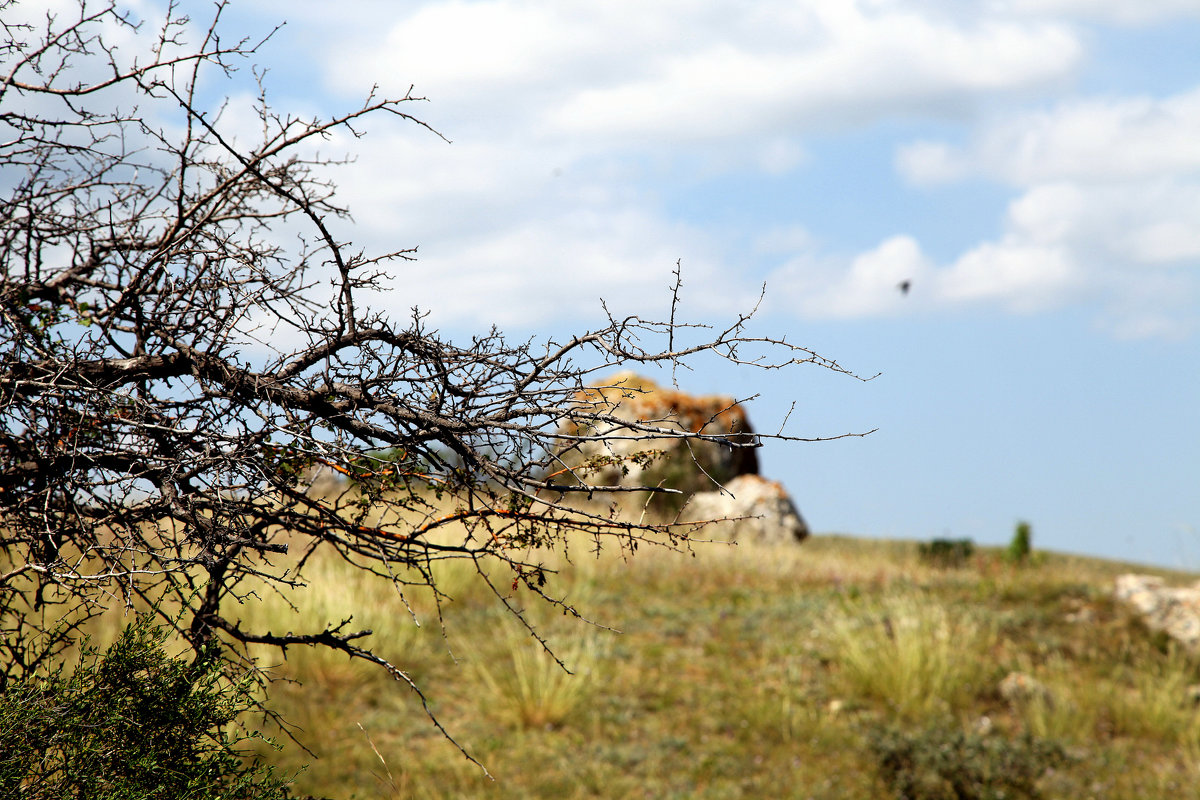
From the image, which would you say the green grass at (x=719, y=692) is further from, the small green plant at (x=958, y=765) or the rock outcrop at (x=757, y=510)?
the rock outcrop at (x=757, y=510)

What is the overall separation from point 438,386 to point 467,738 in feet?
18.7

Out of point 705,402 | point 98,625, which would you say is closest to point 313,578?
point 98,625

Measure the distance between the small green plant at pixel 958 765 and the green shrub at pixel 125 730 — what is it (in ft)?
17.5

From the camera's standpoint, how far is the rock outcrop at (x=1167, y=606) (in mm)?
10023

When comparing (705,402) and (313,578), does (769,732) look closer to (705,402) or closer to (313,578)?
(313,578)

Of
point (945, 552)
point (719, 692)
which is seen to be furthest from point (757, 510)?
point (719, 692)

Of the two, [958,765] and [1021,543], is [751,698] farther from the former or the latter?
[1021,543]

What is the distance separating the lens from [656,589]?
11711 millimetres

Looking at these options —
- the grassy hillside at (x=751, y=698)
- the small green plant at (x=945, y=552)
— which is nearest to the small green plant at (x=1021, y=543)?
the small green plant at (x=945, y=552)

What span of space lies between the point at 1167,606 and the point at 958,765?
5.09 meters

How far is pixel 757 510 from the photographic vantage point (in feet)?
59.6

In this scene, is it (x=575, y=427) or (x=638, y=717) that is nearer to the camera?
(x=575, y=427)

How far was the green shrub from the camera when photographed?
2.70 meters

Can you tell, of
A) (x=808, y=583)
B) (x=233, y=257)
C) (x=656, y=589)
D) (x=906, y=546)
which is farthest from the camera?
(x=906, y=546)
